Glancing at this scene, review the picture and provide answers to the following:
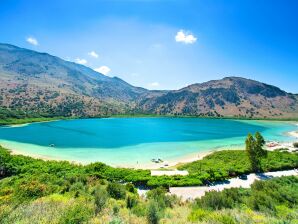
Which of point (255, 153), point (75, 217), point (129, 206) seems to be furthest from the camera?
point (255, 153)

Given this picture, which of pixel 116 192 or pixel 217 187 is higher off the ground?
pixel 116 192

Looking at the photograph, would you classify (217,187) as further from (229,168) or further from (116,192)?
(116,192)

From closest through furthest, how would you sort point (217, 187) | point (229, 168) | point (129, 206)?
point (129, 206), point (217, 187), point (229, 168)

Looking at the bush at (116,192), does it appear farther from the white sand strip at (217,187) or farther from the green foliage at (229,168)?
the green foliage at (229,168)

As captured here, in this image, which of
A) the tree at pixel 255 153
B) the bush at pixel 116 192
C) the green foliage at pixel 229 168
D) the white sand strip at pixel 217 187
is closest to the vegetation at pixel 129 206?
the bush at pixel 116 192

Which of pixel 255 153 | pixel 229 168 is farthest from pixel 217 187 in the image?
pixel 255 153

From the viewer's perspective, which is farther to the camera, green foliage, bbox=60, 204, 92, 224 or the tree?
the tree

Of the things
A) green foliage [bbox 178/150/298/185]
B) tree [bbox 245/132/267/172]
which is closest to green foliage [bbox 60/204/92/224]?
green foliage [bbox 178/150/298/185]

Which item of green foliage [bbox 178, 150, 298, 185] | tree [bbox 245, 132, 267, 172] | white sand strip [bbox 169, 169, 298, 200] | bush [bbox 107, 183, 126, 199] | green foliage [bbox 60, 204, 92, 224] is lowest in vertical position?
white sand strip [bbox 169, 169, 298, 200]

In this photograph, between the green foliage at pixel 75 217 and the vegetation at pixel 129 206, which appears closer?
the green foliage at pixel 75 217

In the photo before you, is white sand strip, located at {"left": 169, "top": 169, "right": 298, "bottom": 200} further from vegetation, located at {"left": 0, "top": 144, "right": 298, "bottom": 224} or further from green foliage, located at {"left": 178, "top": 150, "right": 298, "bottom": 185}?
vegetation, located at {"left": 0, "top": 144, "right": 298, "bottom": 224}

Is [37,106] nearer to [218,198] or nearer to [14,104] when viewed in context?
[14,104]
